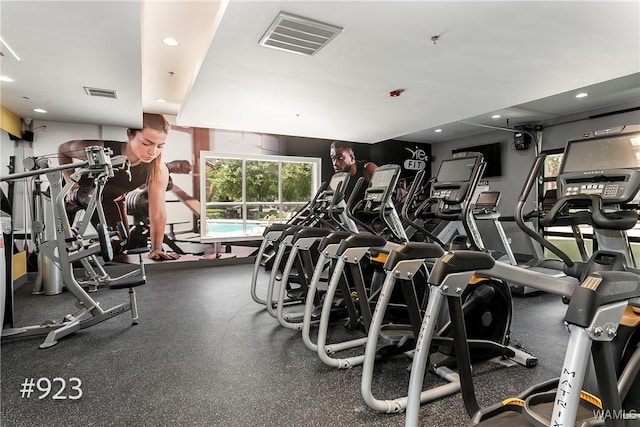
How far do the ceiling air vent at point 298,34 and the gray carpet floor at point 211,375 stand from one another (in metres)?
2.60

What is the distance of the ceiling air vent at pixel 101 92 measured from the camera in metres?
4.05

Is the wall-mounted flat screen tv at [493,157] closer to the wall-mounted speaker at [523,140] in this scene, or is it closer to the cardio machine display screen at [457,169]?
the wall-mounted speaker at [523,140]

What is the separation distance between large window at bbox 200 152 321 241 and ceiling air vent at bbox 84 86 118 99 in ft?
7.47

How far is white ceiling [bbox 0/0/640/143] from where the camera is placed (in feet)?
8.25

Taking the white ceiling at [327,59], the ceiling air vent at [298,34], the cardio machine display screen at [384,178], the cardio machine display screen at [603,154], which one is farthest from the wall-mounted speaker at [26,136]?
the cardio machine display screen at [603,154]

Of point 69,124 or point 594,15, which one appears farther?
point 69,124

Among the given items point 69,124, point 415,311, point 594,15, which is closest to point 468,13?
point 594,15

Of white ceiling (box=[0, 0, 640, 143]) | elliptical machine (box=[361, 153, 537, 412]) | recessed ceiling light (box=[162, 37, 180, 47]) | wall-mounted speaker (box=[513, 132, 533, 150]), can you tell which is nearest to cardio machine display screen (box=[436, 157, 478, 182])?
elliptical machine (box=[361, 153, 537, 412])

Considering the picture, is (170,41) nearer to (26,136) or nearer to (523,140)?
(26,136)

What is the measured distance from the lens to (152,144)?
6.08 m

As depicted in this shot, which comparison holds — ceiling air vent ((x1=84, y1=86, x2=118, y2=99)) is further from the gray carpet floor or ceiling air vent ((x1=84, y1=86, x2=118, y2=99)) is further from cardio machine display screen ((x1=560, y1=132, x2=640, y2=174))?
cardio machine display screen ((x1=560, y1=132, x2=640, y2=174))

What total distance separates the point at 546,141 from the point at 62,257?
7.57m

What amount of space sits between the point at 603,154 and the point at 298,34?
90.3 inches

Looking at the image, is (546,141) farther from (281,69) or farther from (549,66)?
(281,69)
